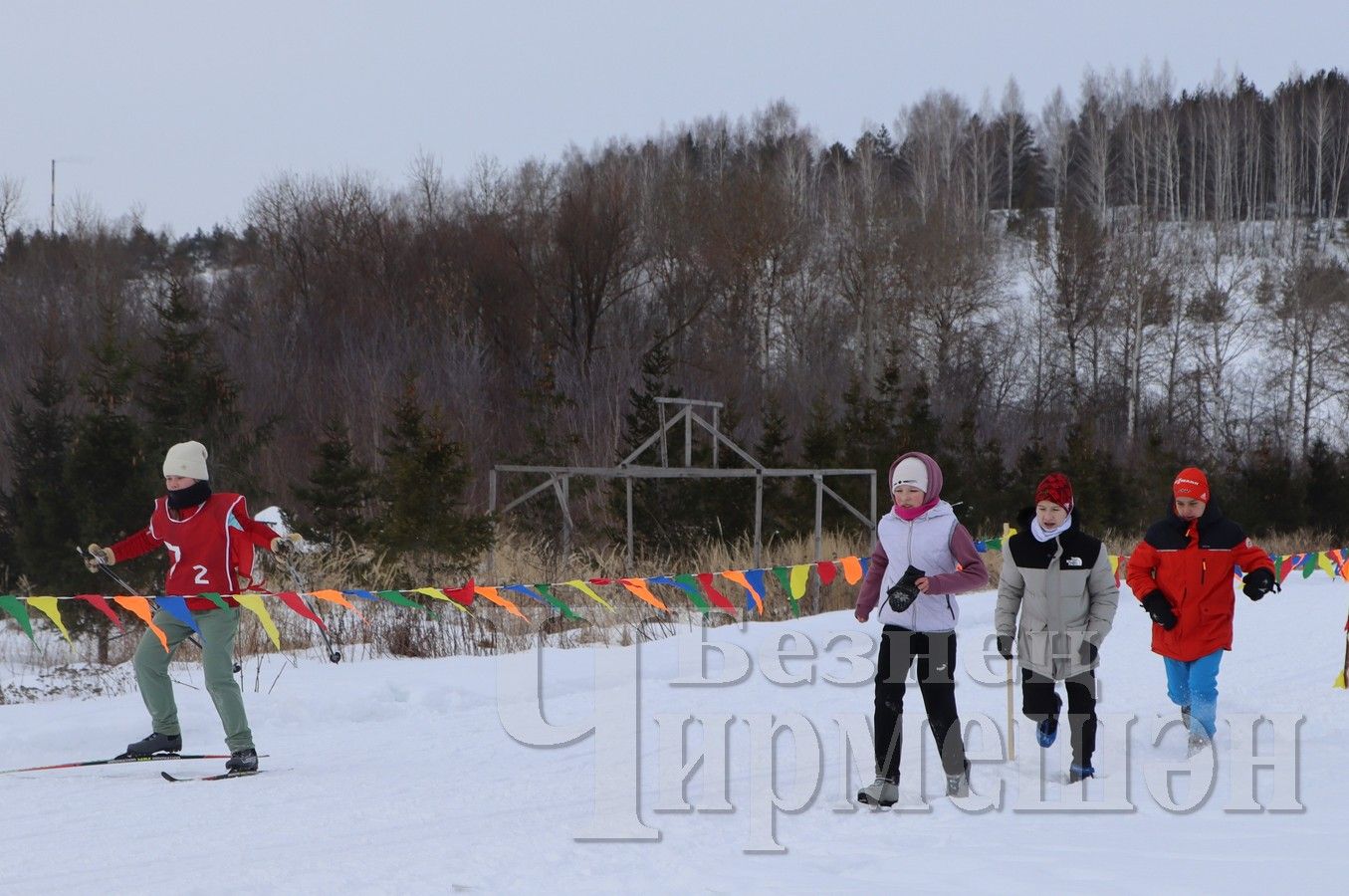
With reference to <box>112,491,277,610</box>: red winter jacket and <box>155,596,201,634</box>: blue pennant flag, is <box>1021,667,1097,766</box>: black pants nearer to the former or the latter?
<box>112,491,277,610</box>: red winter jacket

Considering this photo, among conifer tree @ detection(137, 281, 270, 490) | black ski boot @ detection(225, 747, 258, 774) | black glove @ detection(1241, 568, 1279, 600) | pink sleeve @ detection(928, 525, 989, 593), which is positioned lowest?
black ski boot @ detection(225, 747, 258, 774)

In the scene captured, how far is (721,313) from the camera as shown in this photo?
4872 centimetres

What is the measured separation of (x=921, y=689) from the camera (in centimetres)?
561

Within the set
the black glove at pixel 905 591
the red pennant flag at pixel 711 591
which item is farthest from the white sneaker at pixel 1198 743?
the red pennant flag at pixel 711 591

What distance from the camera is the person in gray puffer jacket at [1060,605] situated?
6199 mm

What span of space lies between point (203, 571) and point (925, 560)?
346 cm

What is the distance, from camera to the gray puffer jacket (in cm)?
622

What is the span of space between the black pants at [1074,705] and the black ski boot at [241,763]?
3705mm

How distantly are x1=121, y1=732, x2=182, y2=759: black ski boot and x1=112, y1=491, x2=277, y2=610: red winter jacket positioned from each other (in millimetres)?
814

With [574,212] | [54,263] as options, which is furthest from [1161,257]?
[54,263]

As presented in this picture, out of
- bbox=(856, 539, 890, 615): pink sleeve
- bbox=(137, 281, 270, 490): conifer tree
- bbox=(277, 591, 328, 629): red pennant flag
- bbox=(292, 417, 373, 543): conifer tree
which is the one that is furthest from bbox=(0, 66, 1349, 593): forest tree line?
bbox=(856, 539, 890, 615): pink sleeve

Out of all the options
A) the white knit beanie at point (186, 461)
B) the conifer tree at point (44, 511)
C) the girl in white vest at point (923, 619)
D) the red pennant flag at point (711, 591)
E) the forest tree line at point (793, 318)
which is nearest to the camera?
the girl in white vest at point (923, 619)

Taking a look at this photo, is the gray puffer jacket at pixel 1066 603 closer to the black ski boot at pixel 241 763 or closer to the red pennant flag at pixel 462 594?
the black ski boot at pixel 241 763

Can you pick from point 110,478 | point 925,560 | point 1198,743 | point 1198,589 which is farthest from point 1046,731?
point 110,478
